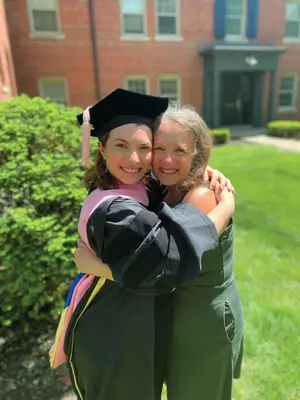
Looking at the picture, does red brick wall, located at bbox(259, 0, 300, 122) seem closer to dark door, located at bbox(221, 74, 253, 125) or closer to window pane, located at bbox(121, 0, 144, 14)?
dark door, located at bbox(221, 74, 253, 125)

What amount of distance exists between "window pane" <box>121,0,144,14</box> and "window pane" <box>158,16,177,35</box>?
35.3 inches

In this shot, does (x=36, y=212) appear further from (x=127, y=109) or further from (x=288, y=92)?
(x=288, y=92)

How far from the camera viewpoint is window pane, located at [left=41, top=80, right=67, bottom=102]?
44.6 ft

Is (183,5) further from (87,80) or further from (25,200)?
(25,200)

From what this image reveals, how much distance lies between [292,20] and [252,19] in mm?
2688

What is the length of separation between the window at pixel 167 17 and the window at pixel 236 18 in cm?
243

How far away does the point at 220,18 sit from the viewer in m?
14.6

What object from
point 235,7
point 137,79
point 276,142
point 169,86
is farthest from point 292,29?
point 137,79

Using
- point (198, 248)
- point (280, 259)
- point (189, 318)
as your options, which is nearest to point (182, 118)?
point (198, 248)

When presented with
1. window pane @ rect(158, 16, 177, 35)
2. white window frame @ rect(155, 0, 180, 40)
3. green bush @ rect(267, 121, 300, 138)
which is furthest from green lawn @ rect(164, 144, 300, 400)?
window pane @ rect(158, 16, 177, 35)

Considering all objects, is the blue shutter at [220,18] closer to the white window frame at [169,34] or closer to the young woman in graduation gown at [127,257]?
the white window frame at [169,34]

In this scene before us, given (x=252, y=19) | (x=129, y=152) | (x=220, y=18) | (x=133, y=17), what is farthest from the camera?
(x=252, y=19)

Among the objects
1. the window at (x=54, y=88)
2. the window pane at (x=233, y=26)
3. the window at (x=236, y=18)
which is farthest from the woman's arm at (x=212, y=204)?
the window pane at (x=233, y=26)

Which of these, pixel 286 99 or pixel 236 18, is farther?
pixel 286 99
